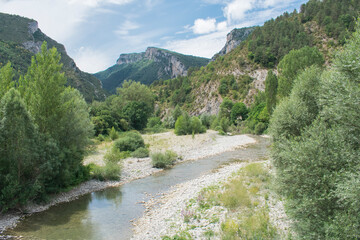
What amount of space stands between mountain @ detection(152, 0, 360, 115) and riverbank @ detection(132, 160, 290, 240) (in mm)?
69256

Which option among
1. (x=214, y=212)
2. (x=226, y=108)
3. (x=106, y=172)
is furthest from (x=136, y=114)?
(x=214, y=212)

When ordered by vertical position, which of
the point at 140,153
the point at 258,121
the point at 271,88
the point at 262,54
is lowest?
the point at 258,121

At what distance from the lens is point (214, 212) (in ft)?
46.0

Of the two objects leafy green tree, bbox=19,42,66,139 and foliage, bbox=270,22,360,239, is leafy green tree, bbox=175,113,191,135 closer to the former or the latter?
leafy green tree, bbox=19,42,66,139

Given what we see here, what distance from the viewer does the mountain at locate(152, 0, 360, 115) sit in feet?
275

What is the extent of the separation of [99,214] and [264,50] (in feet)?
305

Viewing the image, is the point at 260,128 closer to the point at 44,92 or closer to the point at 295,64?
the point at 295,64

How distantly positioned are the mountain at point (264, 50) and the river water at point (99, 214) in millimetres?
68247

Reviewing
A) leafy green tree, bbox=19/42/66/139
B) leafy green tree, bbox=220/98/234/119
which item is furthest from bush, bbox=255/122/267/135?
leafy green tree, bbox=19/42/66/139

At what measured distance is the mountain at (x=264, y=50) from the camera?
83.8 metres

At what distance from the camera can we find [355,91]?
329 inches

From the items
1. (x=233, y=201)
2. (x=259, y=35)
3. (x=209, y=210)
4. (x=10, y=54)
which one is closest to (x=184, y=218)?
(x=209, y=210)

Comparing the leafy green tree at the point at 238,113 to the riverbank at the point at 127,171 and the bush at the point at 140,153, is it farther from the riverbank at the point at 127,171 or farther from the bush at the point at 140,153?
the bush at the point at 140,153

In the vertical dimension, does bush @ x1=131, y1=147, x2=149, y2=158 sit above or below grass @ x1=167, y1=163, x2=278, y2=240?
above
